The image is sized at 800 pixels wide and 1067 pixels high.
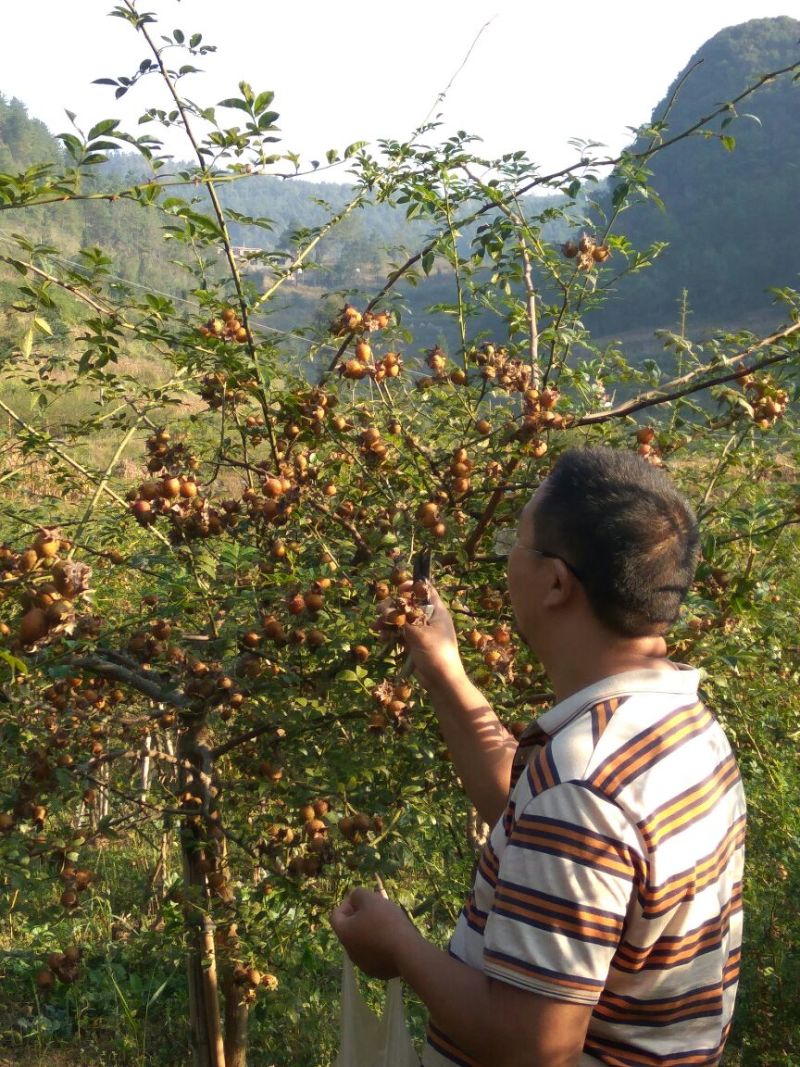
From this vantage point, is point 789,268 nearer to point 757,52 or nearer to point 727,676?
point 757,52

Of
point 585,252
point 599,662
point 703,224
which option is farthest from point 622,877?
point 703,224

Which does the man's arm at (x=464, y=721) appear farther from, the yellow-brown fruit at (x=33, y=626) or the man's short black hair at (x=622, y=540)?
the yellow-brown fruit at (x=33, y=626)

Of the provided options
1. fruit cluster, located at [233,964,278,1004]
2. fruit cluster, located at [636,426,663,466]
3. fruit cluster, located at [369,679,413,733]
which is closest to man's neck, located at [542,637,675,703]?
fruit cluster, located at [369,679,413,733]

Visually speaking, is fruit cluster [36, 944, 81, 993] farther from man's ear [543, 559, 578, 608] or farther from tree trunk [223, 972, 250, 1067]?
man's ear [543, 559, 578, 608]

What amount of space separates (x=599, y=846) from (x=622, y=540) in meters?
0.36

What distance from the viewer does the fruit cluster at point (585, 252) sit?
105 inches

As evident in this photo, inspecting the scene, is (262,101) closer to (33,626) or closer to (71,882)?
(33,626)

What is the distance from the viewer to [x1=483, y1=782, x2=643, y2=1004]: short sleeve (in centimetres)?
109

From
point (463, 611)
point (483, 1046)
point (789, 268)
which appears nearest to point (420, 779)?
point (463, 611)

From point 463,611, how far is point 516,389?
57 cm

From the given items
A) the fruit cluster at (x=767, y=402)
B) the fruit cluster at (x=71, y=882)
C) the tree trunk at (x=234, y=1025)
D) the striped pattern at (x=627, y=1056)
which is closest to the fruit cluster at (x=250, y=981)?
the tree trunk at (x=234, y=1025)

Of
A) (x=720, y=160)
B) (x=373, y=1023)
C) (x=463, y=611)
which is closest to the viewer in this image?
(x=373, y=1023)

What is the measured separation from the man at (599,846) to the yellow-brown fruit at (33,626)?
0.59 meters

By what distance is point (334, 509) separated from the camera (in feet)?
7.82
